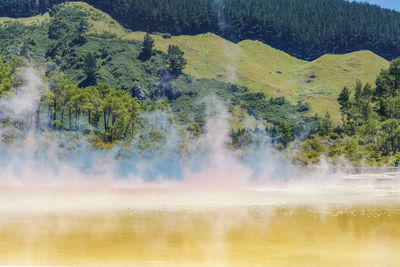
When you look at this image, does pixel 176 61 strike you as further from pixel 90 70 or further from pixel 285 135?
pixel 285 135

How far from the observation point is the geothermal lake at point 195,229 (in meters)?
15.7

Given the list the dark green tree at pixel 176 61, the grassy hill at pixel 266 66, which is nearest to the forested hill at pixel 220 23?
the grassy hill at pixel 266 66

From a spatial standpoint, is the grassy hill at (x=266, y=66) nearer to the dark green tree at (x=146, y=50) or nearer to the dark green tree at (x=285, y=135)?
the dark green tree at (x=146, y=50)

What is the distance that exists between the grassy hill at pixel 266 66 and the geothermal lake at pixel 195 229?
103868mm

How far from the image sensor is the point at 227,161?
1884 inches

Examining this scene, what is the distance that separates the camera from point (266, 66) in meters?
173

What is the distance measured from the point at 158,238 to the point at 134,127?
55.1 meters

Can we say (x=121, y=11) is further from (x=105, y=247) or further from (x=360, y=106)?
(x=105, y=247)

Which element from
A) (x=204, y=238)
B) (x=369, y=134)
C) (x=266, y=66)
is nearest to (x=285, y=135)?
(x=369, y=134)

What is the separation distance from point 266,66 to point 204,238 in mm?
158184

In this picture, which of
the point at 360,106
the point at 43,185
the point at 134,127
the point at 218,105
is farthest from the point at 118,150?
the point at 218,105

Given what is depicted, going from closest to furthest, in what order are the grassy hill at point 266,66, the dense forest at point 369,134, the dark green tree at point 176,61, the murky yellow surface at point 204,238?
1. the murky yellow surface at point 204,238
2. the dense forest at point 369,134
3. the dark green tree at point 176,61
4. the grassy hill at point 266,66

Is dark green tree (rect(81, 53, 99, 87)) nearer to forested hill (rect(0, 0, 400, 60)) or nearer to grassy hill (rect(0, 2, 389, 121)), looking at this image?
grassy hill (rect(0, 2, 389, 121))

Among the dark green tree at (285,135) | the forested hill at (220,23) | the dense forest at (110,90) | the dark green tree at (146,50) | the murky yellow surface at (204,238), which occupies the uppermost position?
the forested hill at (220,23)
